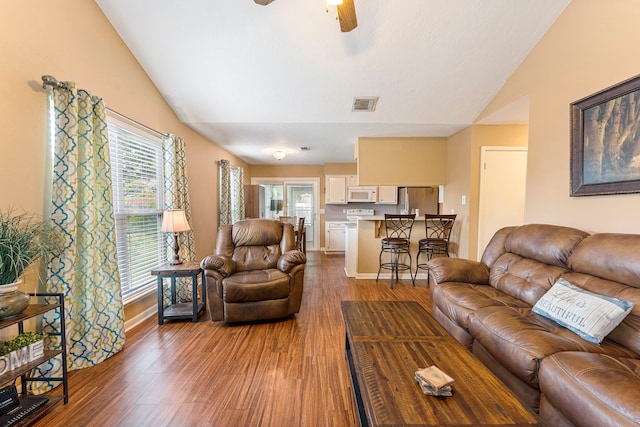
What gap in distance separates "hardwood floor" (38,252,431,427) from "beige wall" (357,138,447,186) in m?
2.54

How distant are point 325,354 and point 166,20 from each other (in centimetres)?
324

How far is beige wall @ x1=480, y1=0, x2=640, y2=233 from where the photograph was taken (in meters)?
1.92

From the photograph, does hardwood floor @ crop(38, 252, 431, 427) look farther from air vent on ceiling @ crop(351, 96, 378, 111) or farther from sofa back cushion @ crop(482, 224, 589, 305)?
air vent on ceiling @ crop(351, 96, 378, 111)

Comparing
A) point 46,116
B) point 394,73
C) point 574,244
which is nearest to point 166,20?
point 46,116

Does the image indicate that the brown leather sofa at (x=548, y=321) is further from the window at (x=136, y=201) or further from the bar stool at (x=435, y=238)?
the window at (x=136, y=201)

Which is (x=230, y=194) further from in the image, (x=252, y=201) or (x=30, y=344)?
(x=30, y=344)

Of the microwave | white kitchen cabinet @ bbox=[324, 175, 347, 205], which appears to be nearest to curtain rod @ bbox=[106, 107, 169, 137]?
white kitchen cabinet @ bbox=[324, 175, 347, 205]

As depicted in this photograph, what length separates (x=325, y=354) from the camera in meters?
2.15

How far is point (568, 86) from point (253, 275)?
344 centimetres

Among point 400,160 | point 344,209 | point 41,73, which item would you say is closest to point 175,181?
point 41,73

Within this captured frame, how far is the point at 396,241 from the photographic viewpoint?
389 cm

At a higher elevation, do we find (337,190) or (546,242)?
(337,190)

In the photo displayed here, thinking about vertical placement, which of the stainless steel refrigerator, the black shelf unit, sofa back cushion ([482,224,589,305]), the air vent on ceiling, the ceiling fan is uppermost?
the ceiling fan

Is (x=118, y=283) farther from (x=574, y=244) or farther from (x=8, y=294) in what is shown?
(x=574, y=244)
